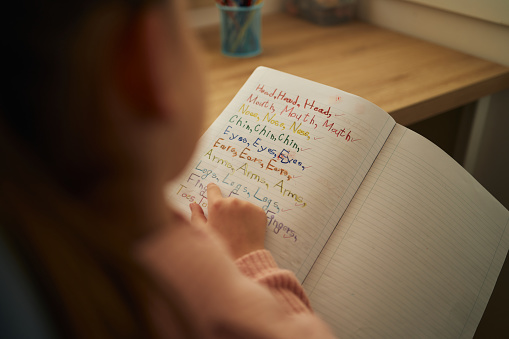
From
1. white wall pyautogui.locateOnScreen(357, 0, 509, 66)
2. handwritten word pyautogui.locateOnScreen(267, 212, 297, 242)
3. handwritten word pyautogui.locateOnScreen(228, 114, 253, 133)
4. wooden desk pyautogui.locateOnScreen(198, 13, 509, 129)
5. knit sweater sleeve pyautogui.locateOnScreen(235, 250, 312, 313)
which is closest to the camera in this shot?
knit sweater sleeve pyautogui.locateOnScreen(235, 250, 312, 313)

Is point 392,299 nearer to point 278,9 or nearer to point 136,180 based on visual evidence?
point 136,180

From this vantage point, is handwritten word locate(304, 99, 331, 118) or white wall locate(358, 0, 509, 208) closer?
handwritten word locate(304, 99, 331, 118)

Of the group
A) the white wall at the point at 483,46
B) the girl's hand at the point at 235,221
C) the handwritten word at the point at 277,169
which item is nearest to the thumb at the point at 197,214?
the girl's hand at the point at 235,221

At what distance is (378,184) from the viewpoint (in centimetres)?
61

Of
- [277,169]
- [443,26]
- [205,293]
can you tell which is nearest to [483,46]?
[443,26]

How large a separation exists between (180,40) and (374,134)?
0.41m

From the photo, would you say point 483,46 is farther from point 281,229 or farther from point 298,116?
point 281,229

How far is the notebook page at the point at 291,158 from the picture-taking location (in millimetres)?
574

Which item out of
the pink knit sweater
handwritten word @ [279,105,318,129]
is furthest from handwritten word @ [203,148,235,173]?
the pink knit sweater

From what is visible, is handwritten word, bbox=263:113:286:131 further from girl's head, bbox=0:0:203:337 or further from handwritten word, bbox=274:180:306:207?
girl's head, bbox=0:0:203:337

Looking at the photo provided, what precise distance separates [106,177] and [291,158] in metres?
0.38

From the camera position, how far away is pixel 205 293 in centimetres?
31

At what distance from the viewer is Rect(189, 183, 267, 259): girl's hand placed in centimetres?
54

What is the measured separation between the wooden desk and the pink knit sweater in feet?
1.26
